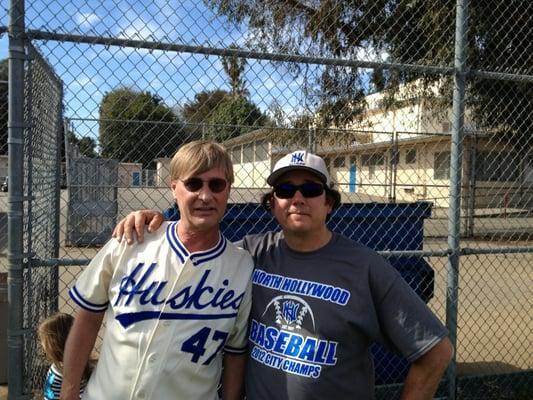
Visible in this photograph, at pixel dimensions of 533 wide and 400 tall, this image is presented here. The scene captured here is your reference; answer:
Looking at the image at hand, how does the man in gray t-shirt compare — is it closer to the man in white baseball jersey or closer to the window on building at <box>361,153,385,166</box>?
the man in white baseball jersey

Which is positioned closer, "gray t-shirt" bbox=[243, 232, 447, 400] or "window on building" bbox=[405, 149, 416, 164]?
"gray t-shirt" bbox=[243, 232, 447, 400]

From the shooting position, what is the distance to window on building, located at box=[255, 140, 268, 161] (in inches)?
514

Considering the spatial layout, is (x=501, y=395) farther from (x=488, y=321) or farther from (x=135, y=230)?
(x=135, y=230)

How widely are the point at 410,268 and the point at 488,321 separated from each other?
8.95 ft

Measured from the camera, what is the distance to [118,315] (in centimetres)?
189

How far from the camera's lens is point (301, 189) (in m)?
Result: 1.98

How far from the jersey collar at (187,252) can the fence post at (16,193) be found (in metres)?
1.11

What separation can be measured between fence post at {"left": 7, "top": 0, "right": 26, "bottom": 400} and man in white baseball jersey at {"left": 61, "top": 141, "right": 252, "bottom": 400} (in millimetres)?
915

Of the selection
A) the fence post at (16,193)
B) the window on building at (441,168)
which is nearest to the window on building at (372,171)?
the window on building at (441,168)

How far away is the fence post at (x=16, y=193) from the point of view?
259 centimetres

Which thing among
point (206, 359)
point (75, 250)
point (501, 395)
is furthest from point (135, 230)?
point (75, 250)

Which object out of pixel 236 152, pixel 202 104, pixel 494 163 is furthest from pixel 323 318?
pixel 236 152

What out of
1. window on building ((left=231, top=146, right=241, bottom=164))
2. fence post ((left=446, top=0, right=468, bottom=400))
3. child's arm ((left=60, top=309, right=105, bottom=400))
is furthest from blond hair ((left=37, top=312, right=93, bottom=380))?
→ window on building ((left=231, top=146, right=241, bottom=164))

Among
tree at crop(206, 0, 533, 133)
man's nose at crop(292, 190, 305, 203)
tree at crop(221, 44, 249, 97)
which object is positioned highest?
tree at crop(206, 0, 533, 133)
